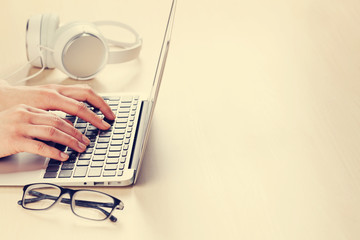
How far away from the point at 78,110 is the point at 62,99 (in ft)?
0.14

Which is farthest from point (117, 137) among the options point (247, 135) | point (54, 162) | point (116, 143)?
point (247, 135)

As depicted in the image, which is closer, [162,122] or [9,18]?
[162,122]

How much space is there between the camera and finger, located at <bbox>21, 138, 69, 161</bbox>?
2.92 ft

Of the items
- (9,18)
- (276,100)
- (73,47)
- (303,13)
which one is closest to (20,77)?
(73,47)

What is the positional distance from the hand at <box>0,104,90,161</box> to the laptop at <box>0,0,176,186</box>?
2 centimetres

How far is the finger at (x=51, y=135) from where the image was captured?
0.91 meters

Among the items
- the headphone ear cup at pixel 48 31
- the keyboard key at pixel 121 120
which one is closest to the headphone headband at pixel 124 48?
the headphone ear cup at pixel 48 31

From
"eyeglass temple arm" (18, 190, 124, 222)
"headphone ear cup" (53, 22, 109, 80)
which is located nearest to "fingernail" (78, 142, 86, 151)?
"eyeglass temple arm" (18, 190, 124, 222)

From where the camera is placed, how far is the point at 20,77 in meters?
1.22

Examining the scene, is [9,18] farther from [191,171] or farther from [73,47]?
[191,171]

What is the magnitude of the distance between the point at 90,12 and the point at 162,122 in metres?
0.57

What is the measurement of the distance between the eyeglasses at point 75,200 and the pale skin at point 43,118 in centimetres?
6

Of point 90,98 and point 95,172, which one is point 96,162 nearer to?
point 95,172

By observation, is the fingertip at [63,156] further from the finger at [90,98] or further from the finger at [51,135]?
the finger at [90,98]
